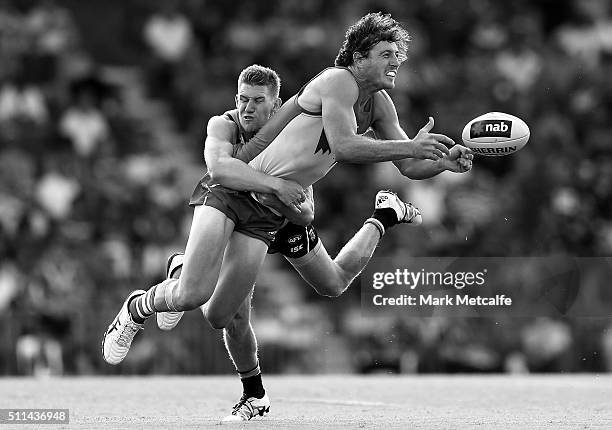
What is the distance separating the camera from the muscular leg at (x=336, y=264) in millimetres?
8562

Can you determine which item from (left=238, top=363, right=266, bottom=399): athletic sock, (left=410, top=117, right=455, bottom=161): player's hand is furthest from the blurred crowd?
(left=410, top=117, right=455, bottom=161): player's hand

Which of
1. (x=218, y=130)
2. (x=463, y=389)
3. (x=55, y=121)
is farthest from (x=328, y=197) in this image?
(x=218, y=130)

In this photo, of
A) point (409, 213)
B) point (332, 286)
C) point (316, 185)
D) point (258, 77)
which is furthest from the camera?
point (316, 185)

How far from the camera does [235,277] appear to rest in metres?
7.96

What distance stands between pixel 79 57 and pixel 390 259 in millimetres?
6020

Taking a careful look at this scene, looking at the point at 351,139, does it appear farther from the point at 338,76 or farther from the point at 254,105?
the point at 254,105

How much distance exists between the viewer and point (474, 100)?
1667cm

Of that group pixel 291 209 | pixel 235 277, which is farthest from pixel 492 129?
pixel 235 277

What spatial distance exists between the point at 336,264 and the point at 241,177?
122 cm

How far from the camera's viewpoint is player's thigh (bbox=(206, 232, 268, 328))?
7969mm

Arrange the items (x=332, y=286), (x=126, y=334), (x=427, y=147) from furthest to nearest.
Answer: (x=332, y=286), (x=126, y=334), (x=427, y=147)

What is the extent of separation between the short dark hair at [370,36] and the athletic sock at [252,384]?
2102mm

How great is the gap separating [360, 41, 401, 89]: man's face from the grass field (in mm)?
2089

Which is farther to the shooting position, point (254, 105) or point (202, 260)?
point (254, 105)
